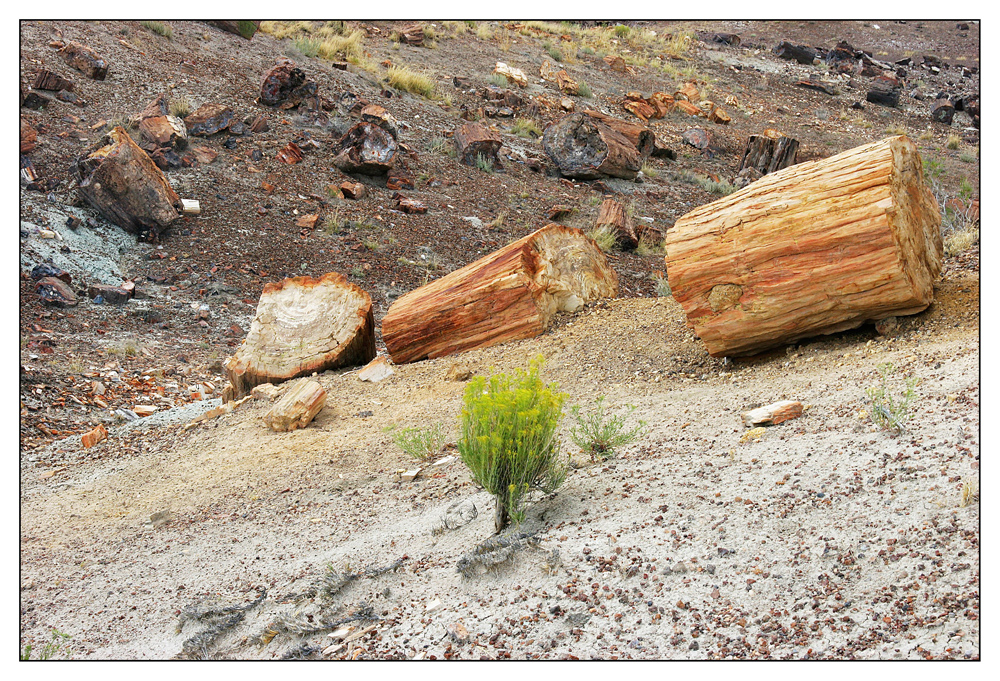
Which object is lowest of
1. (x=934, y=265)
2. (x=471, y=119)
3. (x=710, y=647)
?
(x=710, y=647)

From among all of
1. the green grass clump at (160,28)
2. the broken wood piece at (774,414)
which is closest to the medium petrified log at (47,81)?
the green grass clump at (160,28)

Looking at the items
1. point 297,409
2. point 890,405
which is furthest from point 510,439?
point 297,409

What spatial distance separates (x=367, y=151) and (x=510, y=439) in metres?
10.7

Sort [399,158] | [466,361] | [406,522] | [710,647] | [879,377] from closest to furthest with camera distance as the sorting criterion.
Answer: [710,647], [406,522], [879,377], [466,361], [399,158]

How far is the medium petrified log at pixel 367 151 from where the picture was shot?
13508 millimetres

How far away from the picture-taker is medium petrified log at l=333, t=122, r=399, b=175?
532 inches

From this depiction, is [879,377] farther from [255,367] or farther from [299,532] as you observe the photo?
[255,367]

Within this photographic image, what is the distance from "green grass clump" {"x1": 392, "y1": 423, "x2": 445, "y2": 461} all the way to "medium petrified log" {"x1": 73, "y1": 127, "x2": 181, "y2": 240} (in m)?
7.15

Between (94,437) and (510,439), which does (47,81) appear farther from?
(510,439)

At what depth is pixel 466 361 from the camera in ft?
22.9

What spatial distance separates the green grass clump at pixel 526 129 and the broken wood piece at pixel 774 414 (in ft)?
43.6

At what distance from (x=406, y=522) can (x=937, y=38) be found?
3578 centimetres

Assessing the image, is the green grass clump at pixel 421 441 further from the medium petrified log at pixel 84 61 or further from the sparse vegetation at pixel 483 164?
the medium petrified log at pixel 84 61

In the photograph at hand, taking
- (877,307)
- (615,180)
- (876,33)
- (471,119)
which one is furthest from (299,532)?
(876,33)
